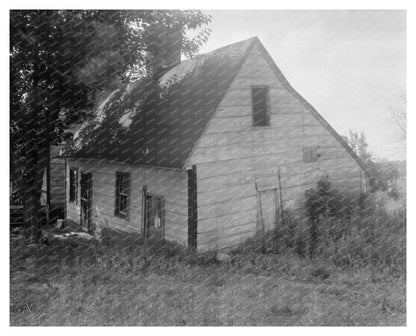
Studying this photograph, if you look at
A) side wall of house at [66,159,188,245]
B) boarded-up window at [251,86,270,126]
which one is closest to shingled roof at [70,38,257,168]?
side wall of house at [66,159,188,245]

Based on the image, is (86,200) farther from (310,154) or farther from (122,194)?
(310,154)

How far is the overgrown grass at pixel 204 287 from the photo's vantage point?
7.32 m

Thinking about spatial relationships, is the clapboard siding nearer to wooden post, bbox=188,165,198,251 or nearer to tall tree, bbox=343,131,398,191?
wooden post, bbox=188,165,198,251

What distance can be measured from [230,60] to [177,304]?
7733 millimetres

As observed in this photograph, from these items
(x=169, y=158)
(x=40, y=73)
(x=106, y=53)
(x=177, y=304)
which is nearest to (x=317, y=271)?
(x=177, y=304)

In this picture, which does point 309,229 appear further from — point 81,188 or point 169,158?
point 81,188

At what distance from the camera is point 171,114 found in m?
12.8

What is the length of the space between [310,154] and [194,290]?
704cm

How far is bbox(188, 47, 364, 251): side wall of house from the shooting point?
36.8 feet

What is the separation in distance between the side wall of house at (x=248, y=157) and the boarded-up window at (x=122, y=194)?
387 centimetres

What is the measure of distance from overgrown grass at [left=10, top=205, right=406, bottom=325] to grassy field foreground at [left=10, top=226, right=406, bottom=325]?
21 mm

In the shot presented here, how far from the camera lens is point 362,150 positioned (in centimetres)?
1809

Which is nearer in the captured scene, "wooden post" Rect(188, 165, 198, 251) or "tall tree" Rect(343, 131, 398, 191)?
"wooden post" Rect(188, 165, 198, 251)

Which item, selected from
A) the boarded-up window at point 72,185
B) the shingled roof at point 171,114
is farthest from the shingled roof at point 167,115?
the boarded-up window at point 72,185
